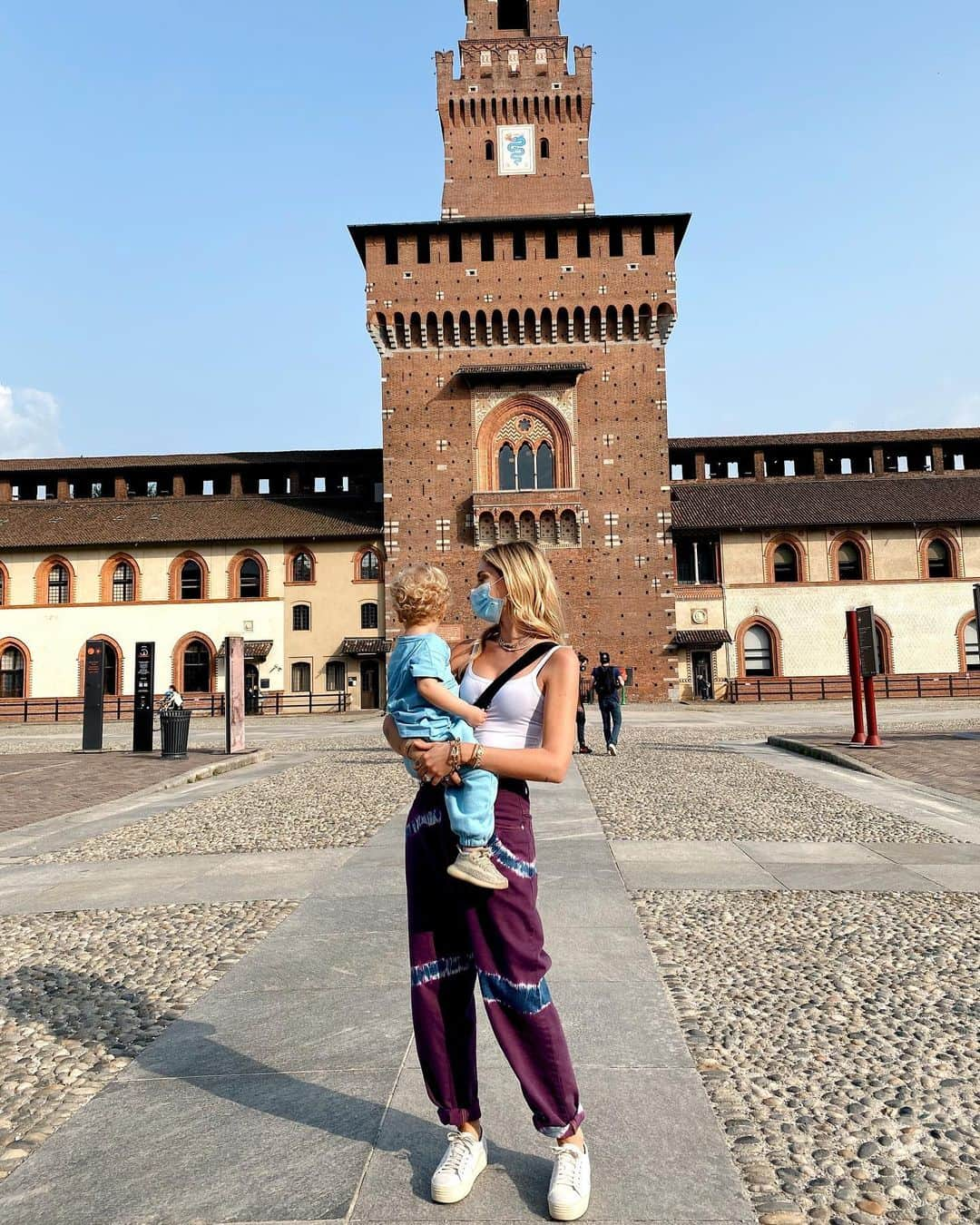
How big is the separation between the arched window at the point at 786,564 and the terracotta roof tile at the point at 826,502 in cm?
138

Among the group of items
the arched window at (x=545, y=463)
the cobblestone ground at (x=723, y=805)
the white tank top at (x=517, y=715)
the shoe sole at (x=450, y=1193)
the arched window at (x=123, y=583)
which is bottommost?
the cobblestone ground at (x=723, y=805)

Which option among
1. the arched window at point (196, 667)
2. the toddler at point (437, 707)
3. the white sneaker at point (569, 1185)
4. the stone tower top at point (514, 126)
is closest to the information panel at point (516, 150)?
the stone tower top at point (514, 126)

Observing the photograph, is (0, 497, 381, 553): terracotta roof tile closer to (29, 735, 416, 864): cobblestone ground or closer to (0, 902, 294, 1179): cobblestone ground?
(29, 735, 416, 864): cobblestone ground

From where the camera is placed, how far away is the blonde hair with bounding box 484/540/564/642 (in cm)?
257

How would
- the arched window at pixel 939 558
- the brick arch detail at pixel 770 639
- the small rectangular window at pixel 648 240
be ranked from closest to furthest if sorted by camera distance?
1. the small rectangular window at pixel 648 240
2. the brick arch detail at pixel 770 639
3. the arched window at pixel 939 558

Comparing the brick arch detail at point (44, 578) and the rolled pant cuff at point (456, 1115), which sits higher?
the brick arch detail at point (44, 578)

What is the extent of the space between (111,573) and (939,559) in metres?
38.7

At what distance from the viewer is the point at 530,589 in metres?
2.58

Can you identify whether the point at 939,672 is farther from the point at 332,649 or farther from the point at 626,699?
the point at 332,649

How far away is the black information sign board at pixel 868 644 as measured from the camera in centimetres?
1598

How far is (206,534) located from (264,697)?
320 inches

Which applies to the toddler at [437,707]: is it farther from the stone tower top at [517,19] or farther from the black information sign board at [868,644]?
the stone tower top at [517,19]

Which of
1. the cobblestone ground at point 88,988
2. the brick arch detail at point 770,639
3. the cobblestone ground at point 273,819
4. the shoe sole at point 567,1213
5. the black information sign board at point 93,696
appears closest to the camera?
the shoe sole at point 567,1213

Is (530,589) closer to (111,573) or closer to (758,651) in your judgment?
(758,651)
